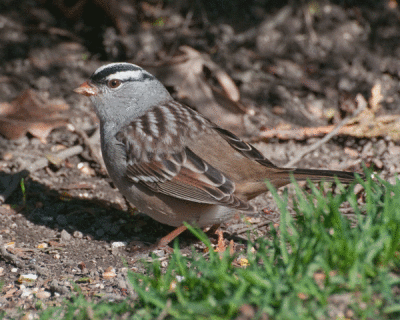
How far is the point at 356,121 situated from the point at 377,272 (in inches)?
113

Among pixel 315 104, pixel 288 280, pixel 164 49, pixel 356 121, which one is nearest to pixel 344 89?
pixel 315 104

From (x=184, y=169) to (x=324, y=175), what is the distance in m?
0.91

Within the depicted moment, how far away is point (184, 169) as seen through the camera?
3.51 metres

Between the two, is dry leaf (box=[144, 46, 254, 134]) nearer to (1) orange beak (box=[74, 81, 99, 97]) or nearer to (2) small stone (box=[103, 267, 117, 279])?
(1) orange beak (box=[74, 81, 99, 97])

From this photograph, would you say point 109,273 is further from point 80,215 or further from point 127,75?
point 127,75

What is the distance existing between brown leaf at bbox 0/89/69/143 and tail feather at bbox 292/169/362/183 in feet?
8.86

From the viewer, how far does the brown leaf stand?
4.96 meters

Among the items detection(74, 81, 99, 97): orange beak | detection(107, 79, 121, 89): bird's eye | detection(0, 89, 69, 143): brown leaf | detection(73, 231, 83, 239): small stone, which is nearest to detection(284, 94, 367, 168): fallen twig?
detection(107, 79, 121, 89): bird's eye

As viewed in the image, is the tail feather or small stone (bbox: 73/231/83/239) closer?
the tail feather

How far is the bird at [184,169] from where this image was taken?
3395 millimetres

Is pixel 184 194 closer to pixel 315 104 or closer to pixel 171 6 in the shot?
pixel 315 104

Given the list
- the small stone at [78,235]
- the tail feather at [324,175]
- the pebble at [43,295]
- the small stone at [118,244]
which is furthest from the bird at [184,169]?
the pebble at [43,295]

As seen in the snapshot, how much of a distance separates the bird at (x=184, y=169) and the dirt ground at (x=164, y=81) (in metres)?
0.40

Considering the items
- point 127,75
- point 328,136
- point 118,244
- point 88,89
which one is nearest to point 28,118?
point 88,89
